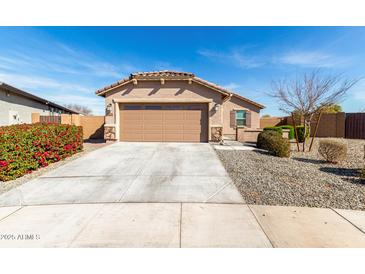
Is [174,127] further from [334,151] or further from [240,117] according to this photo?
[240,117]

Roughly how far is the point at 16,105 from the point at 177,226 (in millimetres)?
18895

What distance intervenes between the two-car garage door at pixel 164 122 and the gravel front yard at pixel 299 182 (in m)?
4.77

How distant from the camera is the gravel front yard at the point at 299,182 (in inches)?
156

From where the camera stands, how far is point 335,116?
16.5m

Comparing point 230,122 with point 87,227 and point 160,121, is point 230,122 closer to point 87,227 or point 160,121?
point 160,121

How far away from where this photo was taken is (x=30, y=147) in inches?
236

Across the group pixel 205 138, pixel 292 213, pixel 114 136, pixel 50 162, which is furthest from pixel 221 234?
pixel 114 136

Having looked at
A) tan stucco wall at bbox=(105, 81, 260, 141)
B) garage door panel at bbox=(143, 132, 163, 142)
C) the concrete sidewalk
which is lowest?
the concrete sidewalk

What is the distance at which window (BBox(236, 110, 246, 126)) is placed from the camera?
17844mm

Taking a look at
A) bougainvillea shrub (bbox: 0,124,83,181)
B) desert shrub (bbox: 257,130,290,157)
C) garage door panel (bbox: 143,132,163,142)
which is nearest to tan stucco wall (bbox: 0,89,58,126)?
bougainvillea shrub (bbox: 0,124,83,181)

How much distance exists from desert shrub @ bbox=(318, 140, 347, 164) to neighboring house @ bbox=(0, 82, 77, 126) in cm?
1989

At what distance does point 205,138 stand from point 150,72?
19.0ft

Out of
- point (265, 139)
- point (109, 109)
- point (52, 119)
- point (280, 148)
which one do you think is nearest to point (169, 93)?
point (109, 109)

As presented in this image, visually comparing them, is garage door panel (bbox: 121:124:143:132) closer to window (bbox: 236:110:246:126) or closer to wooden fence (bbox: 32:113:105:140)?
wooden fence (bbox: 32:113:105:140)
